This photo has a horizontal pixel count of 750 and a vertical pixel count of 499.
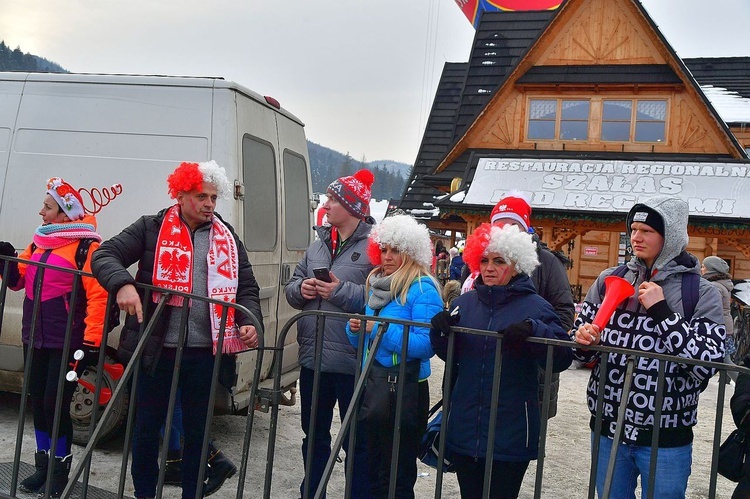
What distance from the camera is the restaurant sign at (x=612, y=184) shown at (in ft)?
39.8

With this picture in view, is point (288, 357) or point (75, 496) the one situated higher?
point (288, 357)

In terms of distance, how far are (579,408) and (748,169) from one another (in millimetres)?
7639

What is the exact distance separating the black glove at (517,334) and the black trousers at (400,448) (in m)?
0.87

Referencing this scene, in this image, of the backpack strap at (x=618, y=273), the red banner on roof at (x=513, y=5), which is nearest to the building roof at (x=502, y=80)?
the red banner on roof at (x=513, y=5)

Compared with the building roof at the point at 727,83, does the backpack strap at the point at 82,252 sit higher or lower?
lower

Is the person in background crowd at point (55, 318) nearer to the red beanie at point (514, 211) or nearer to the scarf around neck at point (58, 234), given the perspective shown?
the scarf around neck at point (58, 234)

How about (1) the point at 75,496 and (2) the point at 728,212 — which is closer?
(1) the point at 75,496

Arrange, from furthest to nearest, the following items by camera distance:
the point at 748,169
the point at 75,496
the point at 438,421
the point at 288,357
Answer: the point at 748,169, the point at 288,357, the point at 75,496, the point at 438,421

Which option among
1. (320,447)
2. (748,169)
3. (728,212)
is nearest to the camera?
(320,447)

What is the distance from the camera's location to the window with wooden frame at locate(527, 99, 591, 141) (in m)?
15.9

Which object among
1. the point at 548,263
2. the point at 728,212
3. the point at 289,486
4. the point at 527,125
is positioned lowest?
the point at 289,486

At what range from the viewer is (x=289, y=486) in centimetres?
462

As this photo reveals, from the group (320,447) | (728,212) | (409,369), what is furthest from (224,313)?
(728,212)

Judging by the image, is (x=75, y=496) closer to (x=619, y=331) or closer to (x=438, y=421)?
(x=438, y=421)
